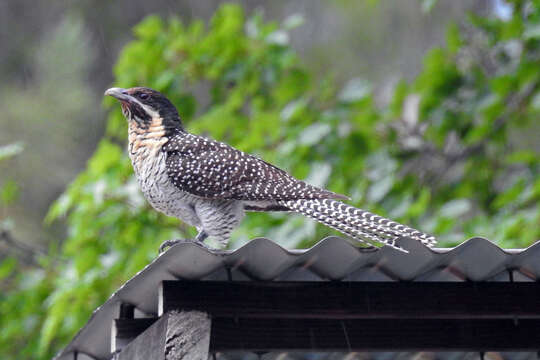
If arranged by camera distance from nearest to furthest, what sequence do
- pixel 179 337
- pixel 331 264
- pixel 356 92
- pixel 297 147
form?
pixel 179 337
pixel 331 264
pixel 297 147
pixel 356 92

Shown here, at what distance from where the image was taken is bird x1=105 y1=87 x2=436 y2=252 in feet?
11.9

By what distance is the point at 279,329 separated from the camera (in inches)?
104

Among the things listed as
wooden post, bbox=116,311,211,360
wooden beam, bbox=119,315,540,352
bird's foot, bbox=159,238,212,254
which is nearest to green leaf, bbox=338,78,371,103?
bird's foot, bbox=159,238,212,254

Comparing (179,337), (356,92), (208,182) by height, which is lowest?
(179,337)

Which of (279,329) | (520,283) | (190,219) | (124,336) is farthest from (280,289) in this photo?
(190,219)

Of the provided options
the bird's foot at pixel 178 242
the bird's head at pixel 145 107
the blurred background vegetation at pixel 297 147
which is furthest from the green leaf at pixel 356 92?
the bird's foot at pixel 178 242

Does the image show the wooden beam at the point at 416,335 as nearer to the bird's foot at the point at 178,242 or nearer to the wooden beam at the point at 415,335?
the wooden beam at the point at 415,335

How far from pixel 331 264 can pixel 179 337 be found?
485 mm

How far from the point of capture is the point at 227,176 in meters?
3.82

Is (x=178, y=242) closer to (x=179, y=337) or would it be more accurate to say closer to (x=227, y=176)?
(x=179, y=337)

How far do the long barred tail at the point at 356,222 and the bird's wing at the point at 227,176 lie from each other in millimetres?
90

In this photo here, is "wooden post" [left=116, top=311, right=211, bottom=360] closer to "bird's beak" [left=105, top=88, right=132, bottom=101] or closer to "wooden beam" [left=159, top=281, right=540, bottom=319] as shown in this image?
"wooden beam" [left=159, top=281, right=540, bottom=319]

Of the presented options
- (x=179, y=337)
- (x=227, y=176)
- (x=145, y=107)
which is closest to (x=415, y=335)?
(x=179, y=337)

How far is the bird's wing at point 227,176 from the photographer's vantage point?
3658 millimetres
